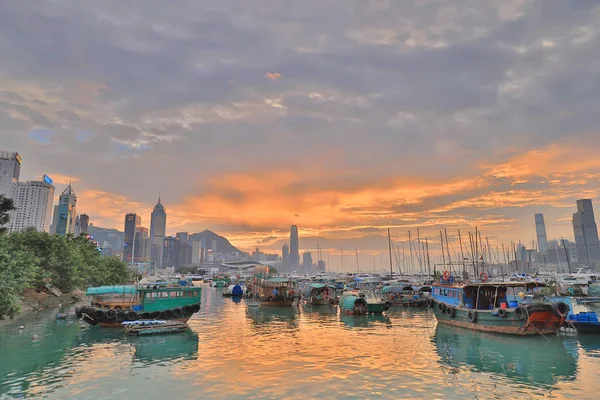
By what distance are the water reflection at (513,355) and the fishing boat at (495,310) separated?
2.65 ft

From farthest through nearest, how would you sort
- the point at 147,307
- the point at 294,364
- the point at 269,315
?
the point at 269,315 → the point at 147,307 → the point at 294,364

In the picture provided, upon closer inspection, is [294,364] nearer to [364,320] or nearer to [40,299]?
[364,320]

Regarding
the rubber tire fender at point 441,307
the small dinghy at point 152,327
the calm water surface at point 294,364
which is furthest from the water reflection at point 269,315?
the rubber tire fender at point 441,307

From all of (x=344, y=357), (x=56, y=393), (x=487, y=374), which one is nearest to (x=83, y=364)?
(x=56, y=393)

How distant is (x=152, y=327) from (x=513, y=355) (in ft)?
91.3

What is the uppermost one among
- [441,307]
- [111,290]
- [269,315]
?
[111,290]

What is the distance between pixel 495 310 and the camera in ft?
97.2

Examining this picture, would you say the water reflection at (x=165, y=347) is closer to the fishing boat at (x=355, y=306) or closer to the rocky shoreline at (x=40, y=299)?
the fishing boat at (x=355, y=306)

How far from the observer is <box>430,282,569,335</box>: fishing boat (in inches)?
1094

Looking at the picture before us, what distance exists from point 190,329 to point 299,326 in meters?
11.1

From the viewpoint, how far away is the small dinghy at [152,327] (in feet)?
98.1

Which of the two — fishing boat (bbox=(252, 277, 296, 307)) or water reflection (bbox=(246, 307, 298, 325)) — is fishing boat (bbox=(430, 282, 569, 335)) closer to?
water reflection (bbox=(246, 307, 298, 325))

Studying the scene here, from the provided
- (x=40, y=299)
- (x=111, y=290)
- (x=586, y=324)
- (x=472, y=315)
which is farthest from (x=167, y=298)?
(x=586, y=324)

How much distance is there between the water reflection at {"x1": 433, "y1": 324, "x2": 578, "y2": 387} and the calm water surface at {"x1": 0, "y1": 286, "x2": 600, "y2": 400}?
0.07 metres
